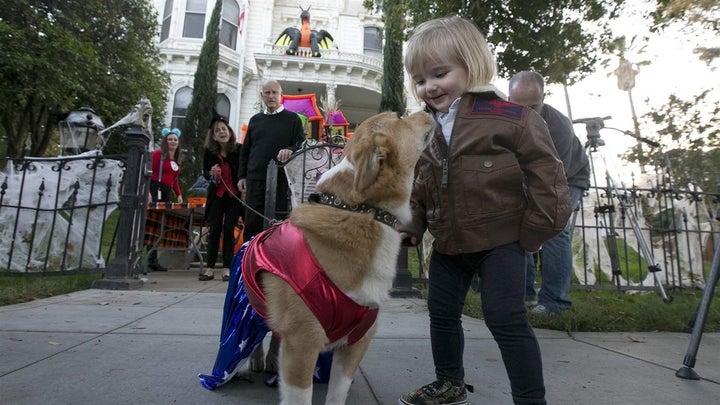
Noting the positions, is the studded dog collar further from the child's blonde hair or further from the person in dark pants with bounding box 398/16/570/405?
the child's blonde hair

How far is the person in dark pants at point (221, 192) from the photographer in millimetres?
6012

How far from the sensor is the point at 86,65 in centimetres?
1257

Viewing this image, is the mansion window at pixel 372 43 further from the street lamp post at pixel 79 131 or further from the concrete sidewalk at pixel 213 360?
the concrete sidewalk at pixel 213 360

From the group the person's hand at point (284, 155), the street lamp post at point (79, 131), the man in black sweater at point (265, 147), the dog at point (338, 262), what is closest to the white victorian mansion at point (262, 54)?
the street lamp post at point (79, 131)

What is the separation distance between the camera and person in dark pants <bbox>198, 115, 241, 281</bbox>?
19.7 feet

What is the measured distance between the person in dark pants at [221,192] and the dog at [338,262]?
428 centimetres

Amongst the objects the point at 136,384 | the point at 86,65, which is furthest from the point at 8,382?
the point at 86,65

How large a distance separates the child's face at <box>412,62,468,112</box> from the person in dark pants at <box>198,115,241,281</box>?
4261mm

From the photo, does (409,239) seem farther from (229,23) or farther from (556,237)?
(229,23)

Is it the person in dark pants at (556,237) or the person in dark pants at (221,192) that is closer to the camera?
the person in dark pants at (556,237)

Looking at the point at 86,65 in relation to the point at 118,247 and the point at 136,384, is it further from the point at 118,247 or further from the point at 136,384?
the point at 136,384

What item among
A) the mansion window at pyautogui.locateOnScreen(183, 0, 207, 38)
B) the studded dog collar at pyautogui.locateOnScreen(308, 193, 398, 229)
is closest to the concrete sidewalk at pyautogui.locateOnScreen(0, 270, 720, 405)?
the studded dog collar at pyautogui.locateOnScreen(308, 193, 398, 229)

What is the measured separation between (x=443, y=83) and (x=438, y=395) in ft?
4.82

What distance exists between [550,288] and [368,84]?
18752mm
